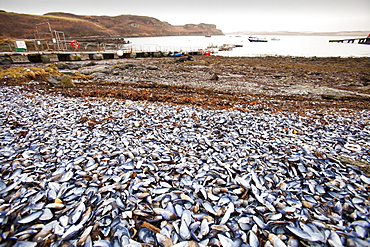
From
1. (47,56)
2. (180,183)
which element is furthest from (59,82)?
(47,56)

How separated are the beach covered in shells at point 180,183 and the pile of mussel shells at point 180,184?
2 centimetres

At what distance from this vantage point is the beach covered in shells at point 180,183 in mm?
2223

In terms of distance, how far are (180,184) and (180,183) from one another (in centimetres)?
2

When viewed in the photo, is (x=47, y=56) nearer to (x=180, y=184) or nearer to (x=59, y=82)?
(x=59, y=82)

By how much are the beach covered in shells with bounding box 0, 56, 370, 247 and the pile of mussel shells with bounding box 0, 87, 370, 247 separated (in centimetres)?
2

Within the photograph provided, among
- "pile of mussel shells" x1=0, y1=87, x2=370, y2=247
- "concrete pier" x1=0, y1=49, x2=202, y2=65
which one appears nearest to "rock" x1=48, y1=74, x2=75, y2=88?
"pile of mussel shells" x1=0, y1=87, x2=370, y2=247

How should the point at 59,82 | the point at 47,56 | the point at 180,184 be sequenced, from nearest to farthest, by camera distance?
the point at 180,184, the point at 59,82, the point at 47,56

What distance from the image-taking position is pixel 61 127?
5.01 metres

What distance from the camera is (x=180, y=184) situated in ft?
10.0

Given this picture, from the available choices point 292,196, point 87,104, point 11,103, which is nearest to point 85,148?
point 87,104

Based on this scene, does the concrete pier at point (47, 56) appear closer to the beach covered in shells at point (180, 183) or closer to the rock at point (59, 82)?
the rock at point (59, 82)

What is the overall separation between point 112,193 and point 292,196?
3061 millimetres

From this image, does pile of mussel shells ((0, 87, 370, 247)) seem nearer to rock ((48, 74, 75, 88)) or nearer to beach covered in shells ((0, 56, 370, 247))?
beach covered in shells ((0, 56, 370, 247))

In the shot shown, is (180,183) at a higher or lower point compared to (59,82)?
lower
